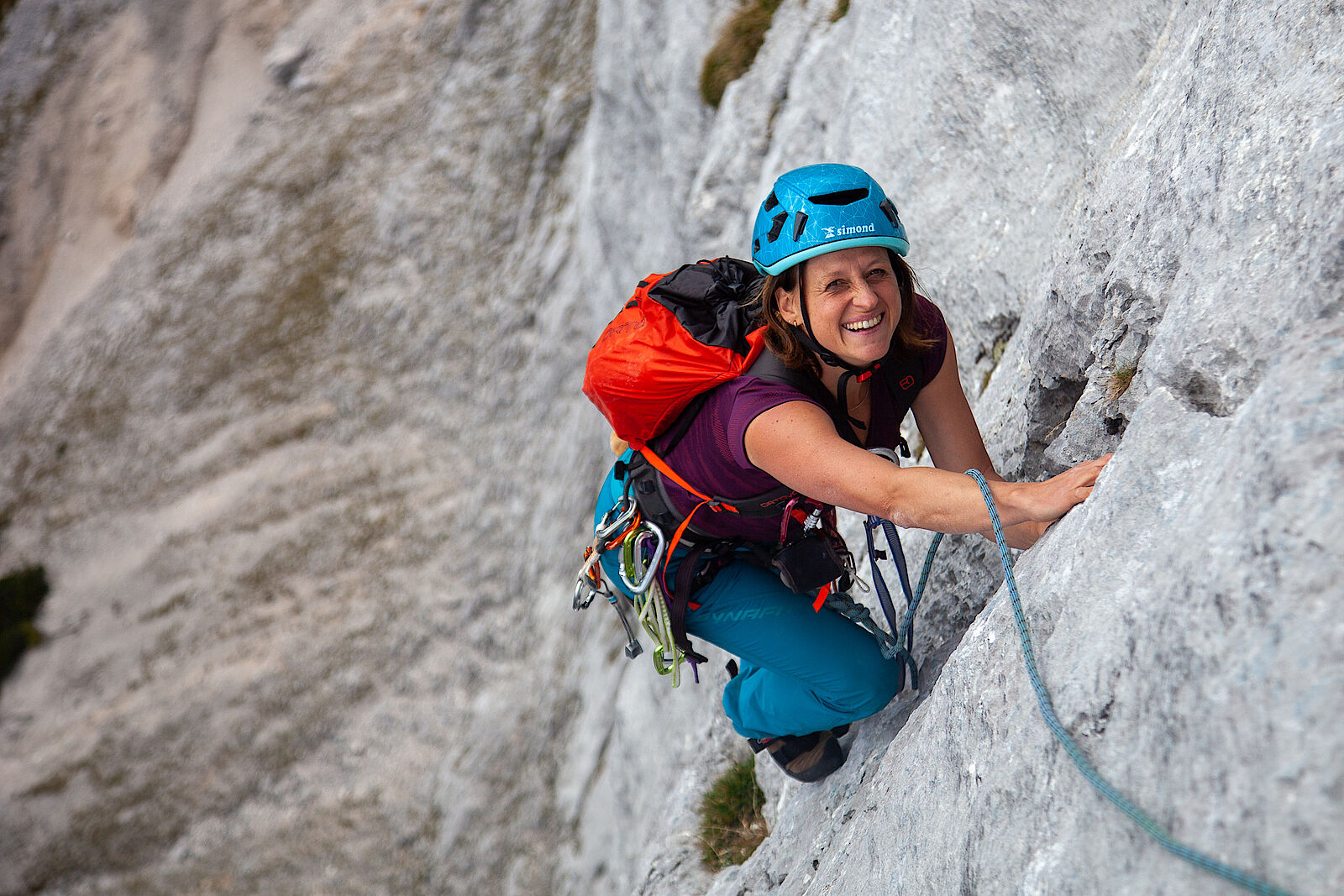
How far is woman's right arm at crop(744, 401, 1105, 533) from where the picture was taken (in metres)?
3.41

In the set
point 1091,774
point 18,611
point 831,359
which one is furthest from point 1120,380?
point 18,611

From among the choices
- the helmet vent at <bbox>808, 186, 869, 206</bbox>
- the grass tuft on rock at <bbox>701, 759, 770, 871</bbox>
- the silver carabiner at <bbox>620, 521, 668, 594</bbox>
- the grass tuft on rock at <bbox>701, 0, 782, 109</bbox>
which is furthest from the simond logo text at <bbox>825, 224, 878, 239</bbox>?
the grass tuft on rock at <bbox>701, 0, 782, 109</bbox>

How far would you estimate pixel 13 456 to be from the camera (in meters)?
29.8

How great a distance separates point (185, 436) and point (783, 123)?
21.9 meters

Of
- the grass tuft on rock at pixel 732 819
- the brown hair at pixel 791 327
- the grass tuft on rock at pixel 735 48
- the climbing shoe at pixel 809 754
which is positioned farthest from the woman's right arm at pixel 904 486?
the grass tuft on rock at pixel 735 48

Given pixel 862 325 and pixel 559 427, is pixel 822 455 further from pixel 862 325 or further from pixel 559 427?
pixel 559 427

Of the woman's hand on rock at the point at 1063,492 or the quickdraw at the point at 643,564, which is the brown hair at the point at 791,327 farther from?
the quickdraw at the point at 643,564

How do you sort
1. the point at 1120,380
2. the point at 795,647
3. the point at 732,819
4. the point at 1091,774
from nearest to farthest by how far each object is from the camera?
the point at 1091,774, the point at 1120,380, the point at 795,647, the point at 732,819

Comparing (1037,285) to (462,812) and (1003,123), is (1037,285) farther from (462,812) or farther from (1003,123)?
(462,812)

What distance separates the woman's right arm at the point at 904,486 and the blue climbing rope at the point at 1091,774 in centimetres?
9

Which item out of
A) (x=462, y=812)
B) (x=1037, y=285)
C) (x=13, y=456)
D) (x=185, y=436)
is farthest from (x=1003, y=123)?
(x=13, y=456)

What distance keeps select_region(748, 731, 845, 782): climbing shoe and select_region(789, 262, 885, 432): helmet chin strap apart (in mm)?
2379

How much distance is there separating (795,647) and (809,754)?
107 centimetres

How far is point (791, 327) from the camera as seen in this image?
4.25m
